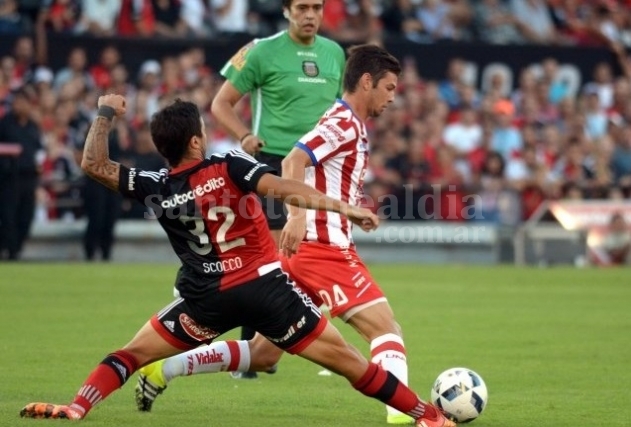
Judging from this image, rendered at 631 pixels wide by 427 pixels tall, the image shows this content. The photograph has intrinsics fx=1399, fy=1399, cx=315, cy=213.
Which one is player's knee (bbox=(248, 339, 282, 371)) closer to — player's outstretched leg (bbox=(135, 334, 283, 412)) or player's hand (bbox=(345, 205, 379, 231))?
player's outstretched leg (bbox=(135, 334, 283, 412))

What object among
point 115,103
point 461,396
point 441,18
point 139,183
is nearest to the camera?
point 139,183

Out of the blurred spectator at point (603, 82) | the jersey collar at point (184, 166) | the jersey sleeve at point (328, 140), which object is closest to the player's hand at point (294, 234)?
the jersey sleeve at point (328, 140)

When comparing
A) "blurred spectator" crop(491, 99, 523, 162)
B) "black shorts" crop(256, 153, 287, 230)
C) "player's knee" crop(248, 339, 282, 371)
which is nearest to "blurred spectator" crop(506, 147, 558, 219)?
"blurred spectator" crop(491, 99, 523, 162)

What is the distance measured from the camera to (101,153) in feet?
24.4

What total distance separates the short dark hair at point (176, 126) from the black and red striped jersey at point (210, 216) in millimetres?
143

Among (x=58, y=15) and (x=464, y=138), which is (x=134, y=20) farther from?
(x=464, y=138)

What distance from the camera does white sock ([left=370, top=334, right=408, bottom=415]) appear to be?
780cm

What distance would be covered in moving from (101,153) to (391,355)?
6.43 feet

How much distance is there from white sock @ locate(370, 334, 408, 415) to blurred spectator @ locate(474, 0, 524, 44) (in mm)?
18038

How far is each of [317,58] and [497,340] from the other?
3.40 meters

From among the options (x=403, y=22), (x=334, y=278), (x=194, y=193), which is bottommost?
(x=334, y=278)

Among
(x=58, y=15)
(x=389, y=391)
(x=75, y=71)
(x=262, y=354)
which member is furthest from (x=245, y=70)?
(x=58, y=15)

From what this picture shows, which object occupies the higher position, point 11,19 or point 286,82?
point 11,19

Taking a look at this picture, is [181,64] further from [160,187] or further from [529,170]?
[160,187]
